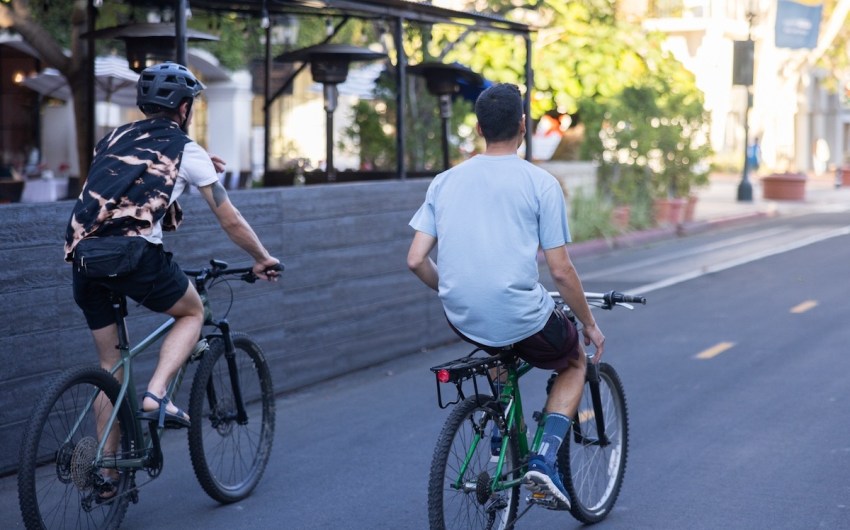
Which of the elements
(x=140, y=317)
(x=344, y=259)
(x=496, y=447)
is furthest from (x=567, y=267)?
(x=344, y=259)

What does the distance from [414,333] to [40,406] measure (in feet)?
18.8

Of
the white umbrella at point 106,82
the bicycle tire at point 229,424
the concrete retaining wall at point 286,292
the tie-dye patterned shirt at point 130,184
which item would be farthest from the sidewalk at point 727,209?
the tie-dye patterned shirt at point 130,184

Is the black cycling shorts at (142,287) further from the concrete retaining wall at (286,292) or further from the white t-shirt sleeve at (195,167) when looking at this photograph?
the concrete retaining wall at (286,292)

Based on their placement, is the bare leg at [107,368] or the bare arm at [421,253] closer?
the bare arm at [421,253]

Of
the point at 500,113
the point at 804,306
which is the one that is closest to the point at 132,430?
the point at 500,113

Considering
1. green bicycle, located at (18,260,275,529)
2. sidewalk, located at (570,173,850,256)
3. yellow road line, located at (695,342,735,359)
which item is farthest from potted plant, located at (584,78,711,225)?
green bicycle, located at (18,260,275,529)

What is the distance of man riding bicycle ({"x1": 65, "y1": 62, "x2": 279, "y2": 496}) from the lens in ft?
16.9

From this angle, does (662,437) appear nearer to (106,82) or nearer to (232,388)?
(232,388)

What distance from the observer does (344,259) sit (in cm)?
940

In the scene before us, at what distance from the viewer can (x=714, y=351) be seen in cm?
1017

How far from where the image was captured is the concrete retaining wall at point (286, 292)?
6.52 m

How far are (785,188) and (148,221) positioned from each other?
30734mm

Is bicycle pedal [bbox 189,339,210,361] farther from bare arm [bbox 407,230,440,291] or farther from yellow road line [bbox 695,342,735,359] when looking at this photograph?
yellow road line [bbox 695,342,735,359]

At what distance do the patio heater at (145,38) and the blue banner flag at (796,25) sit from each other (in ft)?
89.1
